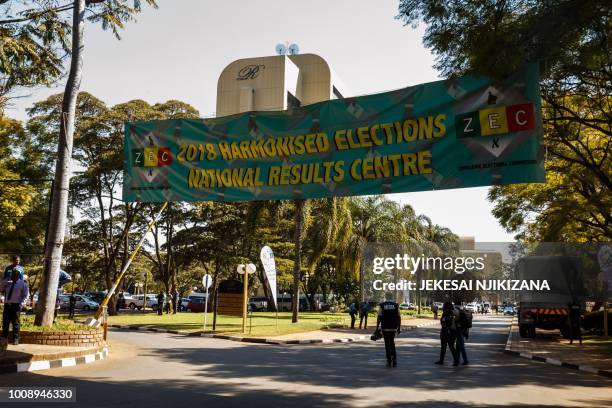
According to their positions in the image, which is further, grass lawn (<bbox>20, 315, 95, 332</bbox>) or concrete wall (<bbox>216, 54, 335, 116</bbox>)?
concrete wall (<bbox>216, 54, 335, 116</bbox>)

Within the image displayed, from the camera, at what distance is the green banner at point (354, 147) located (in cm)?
992

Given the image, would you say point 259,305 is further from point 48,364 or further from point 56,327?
point 48,364

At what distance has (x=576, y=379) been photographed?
40.3ft

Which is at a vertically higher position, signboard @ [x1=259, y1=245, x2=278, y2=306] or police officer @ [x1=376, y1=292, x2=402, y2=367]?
signboard @ [x1=259, y1=245, x2=278, y2=306]

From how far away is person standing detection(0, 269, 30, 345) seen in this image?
12.3 m

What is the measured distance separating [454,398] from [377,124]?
5357 mm

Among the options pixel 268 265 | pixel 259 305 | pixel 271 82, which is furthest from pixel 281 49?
pixel 268 265

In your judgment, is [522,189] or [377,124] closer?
[377,124]

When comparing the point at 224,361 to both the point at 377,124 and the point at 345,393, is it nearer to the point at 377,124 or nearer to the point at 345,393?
the point at 345,393

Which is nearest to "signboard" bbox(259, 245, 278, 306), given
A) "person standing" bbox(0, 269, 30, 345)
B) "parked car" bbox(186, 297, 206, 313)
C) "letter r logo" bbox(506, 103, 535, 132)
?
"person standing" bbox(0, 269, 30, 345)

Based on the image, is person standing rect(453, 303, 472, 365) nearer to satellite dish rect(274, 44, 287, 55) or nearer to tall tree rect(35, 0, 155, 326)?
tall tree rect(35, 0, 155, 326)

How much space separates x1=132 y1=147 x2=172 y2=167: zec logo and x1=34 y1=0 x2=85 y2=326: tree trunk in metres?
2.76

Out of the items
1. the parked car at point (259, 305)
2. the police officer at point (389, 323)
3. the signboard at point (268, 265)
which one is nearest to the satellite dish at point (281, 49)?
the parked car at point (259, 305)

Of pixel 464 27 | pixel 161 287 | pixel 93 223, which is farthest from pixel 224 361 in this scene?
pixel 161 287
